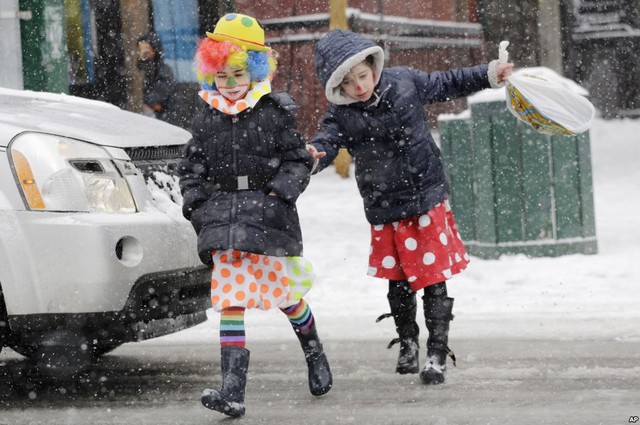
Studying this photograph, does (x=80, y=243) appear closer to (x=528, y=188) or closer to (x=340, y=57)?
(x=340, y=57)

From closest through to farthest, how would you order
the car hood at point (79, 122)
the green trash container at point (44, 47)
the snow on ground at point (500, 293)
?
the car hood at point (79, 122), the snow on ground at point (500, 293), the green trash container at point (44, 47)

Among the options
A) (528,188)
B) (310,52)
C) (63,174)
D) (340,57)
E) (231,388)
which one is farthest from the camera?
(310,52)

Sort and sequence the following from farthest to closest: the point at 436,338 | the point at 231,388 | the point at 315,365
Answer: the point at 436,338 → the point at 315,365 → the point at 231,388

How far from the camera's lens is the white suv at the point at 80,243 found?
4.51 meters

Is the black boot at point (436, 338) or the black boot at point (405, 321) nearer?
the black boot at point (436, 338)

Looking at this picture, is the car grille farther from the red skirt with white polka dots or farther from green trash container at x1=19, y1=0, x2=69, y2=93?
green trash container at x1=19, y1=0, x2=69, y2=93

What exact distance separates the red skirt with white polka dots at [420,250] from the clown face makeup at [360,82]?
0.57 m

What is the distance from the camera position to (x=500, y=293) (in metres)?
7.69

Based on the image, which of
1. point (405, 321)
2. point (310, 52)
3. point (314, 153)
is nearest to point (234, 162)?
point (314, 153)

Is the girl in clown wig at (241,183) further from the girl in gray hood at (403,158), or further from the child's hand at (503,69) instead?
the child's hand at (503,69)

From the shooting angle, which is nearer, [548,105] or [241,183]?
[241,183]

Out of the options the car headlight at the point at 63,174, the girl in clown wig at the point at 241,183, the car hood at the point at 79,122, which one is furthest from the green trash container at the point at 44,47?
the girl in clown wig at the point at 241,183

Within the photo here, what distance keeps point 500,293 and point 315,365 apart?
10.3 ft

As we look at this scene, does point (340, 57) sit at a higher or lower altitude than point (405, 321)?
higher
